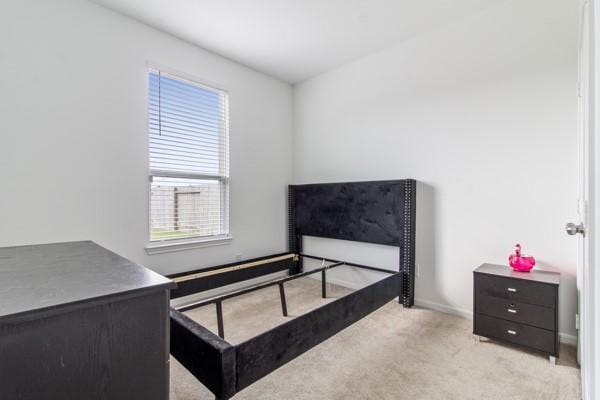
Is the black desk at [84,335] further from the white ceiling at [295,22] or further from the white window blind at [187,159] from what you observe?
the white ceiling at [295,22]

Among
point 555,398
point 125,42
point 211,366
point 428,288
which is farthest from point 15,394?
point 428,288

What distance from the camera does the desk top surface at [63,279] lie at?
2.20ft

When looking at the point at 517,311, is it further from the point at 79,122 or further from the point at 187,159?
the point at 79,122

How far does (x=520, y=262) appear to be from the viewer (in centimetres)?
228

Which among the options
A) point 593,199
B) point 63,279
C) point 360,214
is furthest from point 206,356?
point 360,214

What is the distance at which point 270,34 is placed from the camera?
2.92 m

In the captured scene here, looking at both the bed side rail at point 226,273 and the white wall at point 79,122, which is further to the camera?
the bed side rail at point 226,273

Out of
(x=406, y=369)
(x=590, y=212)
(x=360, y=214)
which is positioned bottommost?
(x=406, y=369)

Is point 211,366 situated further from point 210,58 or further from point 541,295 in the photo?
point 210,58

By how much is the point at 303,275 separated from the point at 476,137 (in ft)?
6.55

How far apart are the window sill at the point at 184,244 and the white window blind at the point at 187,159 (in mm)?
54

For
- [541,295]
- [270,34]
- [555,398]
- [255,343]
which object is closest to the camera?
[255,343]

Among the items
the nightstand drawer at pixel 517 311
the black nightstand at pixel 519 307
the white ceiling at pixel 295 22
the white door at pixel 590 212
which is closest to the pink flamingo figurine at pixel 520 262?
the black nightstand at pixel 519 307

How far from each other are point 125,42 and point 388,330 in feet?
11.1
